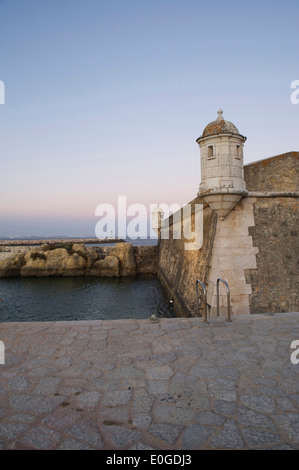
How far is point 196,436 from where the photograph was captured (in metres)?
2.31

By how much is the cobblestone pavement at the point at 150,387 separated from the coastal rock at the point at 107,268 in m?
20.3

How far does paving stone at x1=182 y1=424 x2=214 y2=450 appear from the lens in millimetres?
2216

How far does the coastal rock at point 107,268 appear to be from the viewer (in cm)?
2516

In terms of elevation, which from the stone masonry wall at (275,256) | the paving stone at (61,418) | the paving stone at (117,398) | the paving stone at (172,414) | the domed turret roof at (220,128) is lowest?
the paving stone at (172,414)

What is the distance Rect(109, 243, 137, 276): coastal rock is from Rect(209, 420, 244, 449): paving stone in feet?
76.8

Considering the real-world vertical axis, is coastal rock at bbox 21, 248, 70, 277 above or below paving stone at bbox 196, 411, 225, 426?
below

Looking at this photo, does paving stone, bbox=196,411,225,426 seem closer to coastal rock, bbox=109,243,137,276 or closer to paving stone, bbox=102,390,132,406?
paving stone, bbox=102,390,132,406

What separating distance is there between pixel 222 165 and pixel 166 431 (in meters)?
5.97

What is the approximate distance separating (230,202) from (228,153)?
120cm

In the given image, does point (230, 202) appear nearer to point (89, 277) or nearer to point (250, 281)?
point (250, 281)

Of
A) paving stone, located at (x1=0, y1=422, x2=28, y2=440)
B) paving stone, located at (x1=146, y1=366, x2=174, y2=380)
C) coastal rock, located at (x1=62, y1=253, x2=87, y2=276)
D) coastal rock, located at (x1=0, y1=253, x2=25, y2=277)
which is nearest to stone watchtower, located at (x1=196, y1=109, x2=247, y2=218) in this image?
paving stone, located at (x1=146, y1=366, x2=174, y2=380)

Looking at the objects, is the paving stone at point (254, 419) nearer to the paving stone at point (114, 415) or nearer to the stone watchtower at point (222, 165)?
the paving stone at point (114, 415)

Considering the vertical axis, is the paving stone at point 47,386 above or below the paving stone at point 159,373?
above

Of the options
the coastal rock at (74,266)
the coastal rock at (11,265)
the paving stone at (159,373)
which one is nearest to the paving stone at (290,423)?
the paving stone at (159,373)
